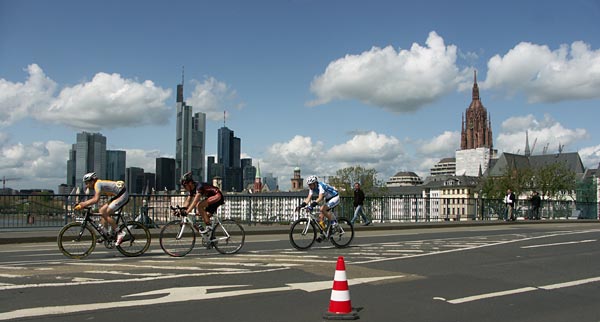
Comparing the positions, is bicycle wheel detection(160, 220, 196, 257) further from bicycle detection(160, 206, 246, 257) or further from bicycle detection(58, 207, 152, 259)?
bicycle detection(58, 207, 152, 259)

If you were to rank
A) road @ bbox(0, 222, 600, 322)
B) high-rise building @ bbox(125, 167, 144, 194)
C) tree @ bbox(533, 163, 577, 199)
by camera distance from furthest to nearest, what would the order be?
high-rise building @ bbox(125, 167, 144, 194), tree @ bbox(533, 163, 577, 199), road @ bbox(0, 222, 600, 322)

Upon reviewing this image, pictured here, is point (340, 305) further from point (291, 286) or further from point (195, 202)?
point (195, 202)

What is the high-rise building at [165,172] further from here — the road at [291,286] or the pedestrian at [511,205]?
the road at [291,286]

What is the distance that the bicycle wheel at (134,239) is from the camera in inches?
449

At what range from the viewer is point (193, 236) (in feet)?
38.0

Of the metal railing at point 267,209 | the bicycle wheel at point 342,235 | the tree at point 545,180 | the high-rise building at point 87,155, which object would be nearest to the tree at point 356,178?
the tree at point 545,180

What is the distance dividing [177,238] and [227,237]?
3.74 feet

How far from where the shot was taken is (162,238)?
11.5 m

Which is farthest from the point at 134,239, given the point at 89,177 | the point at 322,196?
the point at 322,196

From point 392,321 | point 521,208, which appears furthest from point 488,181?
point 392,321

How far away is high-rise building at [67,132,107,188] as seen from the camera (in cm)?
8900

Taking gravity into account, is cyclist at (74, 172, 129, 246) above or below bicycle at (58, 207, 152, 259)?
above

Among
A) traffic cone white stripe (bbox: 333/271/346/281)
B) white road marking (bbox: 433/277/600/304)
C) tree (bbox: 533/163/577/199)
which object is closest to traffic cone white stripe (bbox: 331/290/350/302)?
traffic cone white stripe (bbox: 333/271/346/281)

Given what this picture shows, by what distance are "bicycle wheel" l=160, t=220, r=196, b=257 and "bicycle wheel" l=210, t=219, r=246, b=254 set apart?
0.56 m
